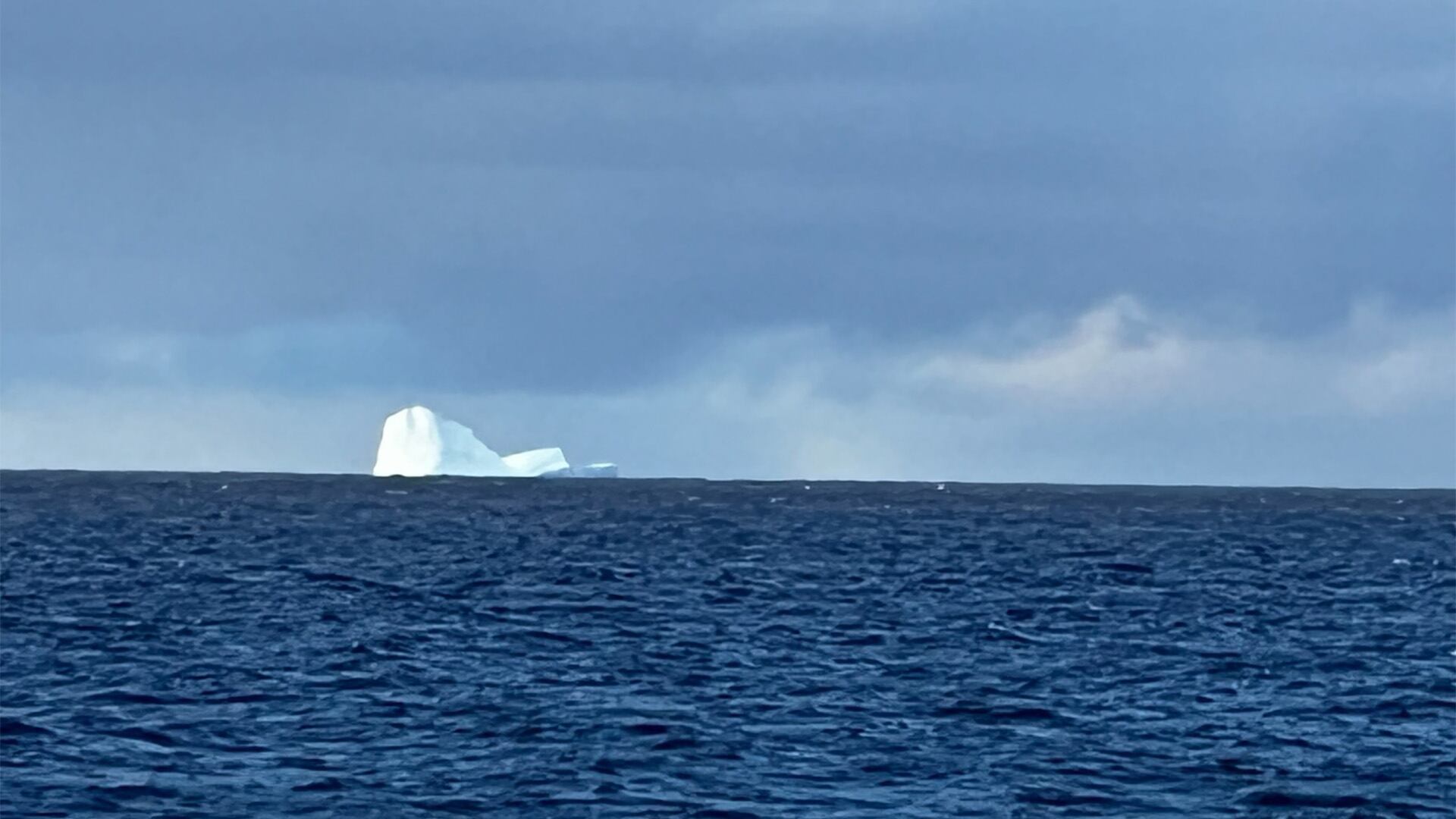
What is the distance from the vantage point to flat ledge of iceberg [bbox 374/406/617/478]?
14250 centimetres

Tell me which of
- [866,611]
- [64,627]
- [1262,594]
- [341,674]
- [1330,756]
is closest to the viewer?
[1330,756]

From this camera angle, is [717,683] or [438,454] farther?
[438,454]

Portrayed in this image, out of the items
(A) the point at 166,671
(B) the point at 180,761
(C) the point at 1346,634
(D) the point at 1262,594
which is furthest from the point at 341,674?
(D) the point at 1262,594

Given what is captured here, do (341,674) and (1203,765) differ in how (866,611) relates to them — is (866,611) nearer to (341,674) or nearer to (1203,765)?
(341,674)

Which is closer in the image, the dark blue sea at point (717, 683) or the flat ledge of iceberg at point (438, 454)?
the dark blue sea at point (717, 683)

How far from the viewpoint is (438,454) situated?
145875mm

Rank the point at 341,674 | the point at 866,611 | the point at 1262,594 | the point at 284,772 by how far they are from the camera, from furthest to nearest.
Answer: the point at 1262,594 < the point at 866,611 < the point at 341,674 < the point at 284,772

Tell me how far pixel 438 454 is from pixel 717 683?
119283 mm

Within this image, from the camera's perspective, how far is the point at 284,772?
70.0 ft

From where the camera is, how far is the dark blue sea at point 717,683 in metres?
20.9

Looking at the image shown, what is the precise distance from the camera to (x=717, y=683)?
1125 inches

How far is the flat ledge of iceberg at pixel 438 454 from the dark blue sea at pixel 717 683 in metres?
79.7

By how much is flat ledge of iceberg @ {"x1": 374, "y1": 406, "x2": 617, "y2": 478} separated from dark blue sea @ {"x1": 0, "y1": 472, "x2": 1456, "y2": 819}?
7969 centimetres

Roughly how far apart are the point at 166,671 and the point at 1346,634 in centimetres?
2160
